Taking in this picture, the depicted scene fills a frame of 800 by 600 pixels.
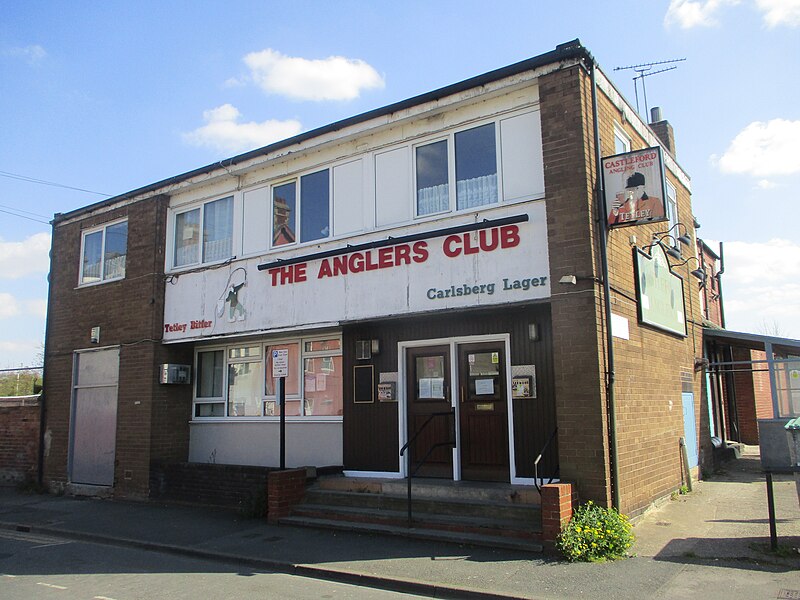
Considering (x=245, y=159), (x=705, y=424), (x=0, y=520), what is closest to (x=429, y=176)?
(x=245, y=159)

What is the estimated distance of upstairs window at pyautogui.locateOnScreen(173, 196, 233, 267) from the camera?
43.2ft

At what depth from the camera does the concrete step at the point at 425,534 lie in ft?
25.5

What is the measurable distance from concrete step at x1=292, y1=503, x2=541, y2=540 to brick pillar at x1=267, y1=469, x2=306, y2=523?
15cm

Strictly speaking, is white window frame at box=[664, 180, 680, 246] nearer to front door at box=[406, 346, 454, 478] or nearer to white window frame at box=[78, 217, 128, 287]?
front door at box=[406, 346, 454, 478]

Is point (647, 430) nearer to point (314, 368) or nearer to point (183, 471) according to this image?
point (314, 368)

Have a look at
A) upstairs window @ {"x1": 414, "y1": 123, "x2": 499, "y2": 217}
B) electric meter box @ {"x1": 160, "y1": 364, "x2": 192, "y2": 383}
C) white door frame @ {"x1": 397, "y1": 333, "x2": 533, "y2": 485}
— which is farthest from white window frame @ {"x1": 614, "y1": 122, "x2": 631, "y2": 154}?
electric meter box @ {"x1": 160, "y1": 364, "x2": 192, "y2": 383}

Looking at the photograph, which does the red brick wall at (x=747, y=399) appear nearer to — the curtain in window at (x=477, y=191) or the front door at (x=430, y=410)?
the front door at (x=430, y=410)

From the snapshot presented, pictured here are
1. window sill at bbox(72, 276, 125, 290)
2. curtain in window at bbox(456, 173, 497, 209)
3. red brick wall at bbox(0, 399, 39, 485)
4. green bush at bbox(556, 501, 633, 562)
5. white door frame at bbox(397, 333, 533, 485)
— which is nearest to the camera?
green bush at bbox(556, 501, 633, 562)

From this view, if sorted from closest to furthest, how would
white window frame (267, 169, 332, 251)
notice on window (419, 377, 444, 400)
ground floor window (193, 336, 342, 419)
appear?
notice on window (419, 377, 444, 400) → white window frame (267, 169, 332, 251) → ground floor window (193, 336, 342, 419)

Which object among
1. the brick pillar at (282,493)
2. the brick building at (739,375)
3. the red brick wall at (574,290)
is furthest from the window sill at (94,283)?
the brick building at (739,375)

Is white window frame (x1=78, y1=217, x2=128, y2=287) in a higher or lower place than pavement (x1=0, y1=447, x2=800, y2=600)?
higher

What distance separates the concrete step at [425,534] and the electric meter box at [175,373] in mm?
4829

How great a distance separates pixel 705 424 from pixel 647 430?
16.7 ft

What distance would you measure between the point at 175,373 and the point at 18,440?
532 cm
